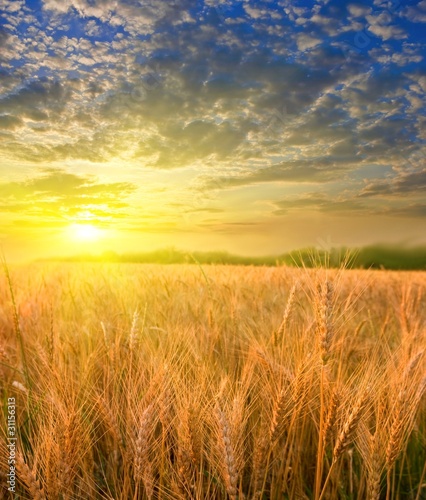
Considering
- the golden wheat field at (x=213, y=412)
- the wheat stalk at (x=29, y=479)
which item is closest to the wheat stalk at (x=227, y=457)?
the golden wheat field at (x=213, y=412)

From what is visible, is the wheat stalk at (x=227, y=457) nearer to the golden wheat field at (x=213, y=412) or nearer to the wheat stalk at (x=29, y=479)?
the golden wheat field at (x=213, y=412)

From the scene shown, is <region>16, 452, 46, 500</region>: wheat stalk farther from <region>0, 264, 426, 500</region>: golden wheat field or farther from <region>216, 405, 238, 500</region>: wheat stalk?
<region>216, 405, 238, 500</region>: wheat stalk

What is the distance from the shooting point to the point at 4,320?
2770 millimetres

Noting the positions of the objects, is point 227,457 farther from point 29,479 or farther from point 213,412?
point 29,479

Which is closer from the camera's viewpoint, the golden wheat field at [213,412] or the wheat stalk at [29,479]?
the wheat stalk at [29,479]

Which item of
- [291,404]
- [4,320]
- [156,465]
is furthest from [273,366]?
[4,320]

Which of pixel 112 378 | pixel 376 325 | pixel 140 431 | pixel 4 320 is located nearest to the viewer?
pixel 140 431

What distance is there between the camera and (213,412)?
3.60 ft

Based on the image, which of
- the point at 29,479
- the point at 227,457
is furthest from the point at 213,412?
the point at 29,479

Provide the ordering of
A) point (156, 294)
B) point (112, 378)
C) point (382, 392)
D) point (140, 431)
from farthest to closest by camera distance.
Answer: point (156, 294) → point (112, 378) → point (382, 392) → point (140, 431)

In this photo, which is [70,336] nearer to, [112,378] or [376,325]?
[112,378]

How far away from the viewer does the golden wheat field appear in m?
1.15

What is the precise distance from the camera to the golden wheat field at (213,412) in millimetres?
1154

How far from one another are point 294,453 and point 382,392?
0.43 metres
